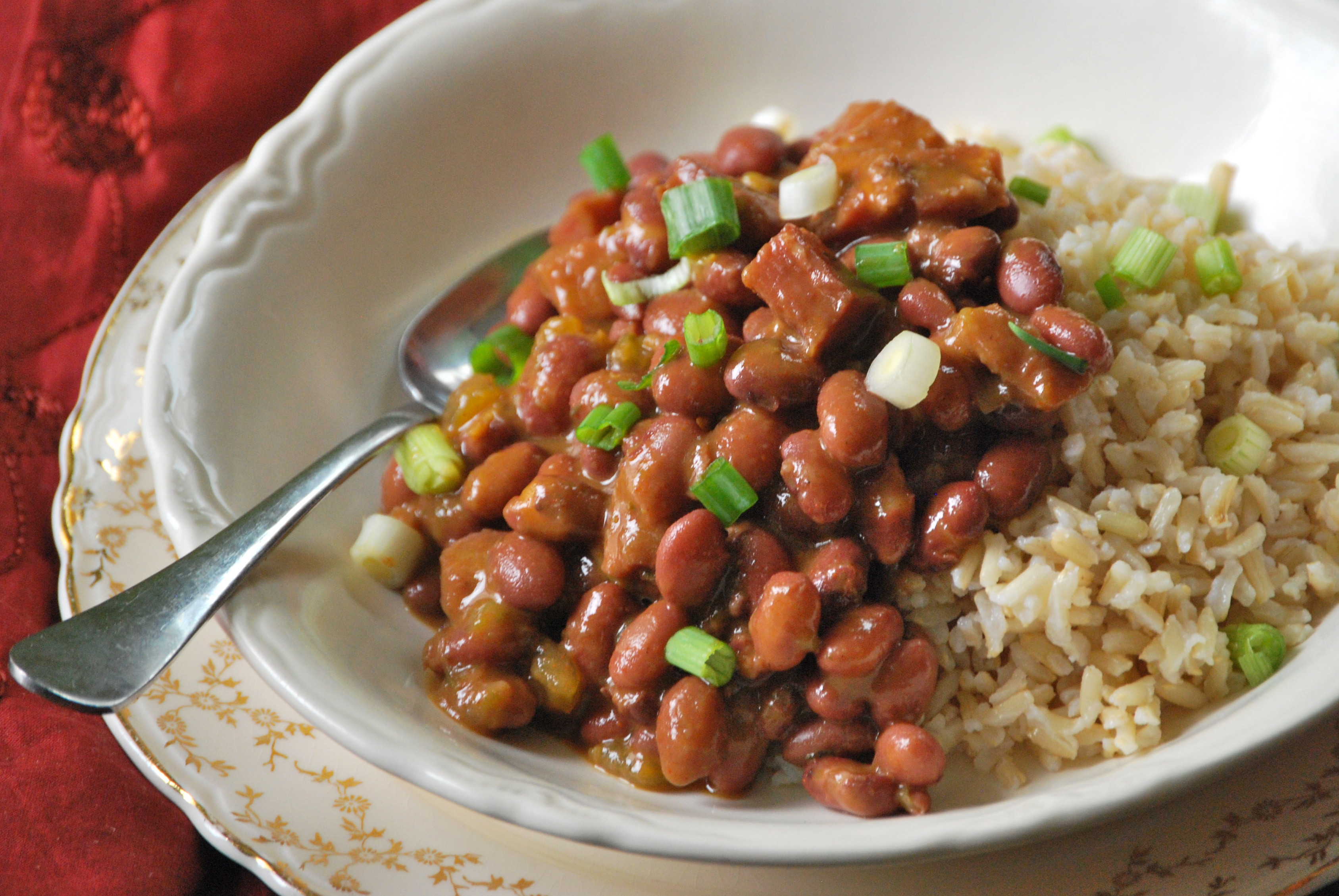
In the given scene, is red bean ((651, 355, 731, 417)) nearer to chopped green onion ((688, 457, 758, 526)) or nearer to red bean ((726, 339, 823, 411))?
red bean ((726, 339, 823, 411))

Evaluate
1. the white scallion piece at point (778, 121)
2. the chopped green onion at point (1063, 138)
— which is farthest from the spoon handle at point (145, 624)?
the chopped green onion at point (1063, 138)

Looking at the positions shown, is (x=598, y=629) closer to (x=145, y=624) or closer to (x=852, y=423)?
(x=852, y=423)

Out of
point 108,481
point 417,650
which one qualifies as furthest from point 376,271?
point 417,650

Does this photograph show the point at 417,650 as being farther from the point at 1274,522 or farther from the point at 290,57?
the point at 290,57

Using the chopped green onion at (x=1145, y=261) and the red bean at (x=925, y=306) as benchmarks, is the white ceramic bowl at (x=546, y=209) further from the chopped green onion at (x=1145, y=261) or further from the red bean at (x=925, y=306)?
the red bean at (x=925, y=306)

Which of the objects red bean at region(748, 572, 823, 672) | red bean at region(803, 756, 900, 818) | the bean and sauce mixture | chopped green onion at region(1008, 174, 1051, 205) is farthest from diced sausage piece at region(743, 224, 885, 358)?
red bean at region(803, 756, 900, 818)

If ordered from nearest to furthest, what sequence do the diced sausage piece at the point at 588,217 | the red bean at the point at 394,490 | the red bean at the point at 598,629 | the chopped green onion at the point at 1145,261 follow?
1. the red bean at the point at 598,629
2. the chopped green onion at the point at 1145,261
3. the red bean at the point at 394,490
4. the diced sausage piece at the point at 588,217

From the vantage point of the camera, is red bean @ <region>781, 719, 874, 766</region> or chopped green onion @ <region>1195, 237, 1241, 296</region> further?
chopped green onion @ <region>1195, 237, 1241, 296</region>
